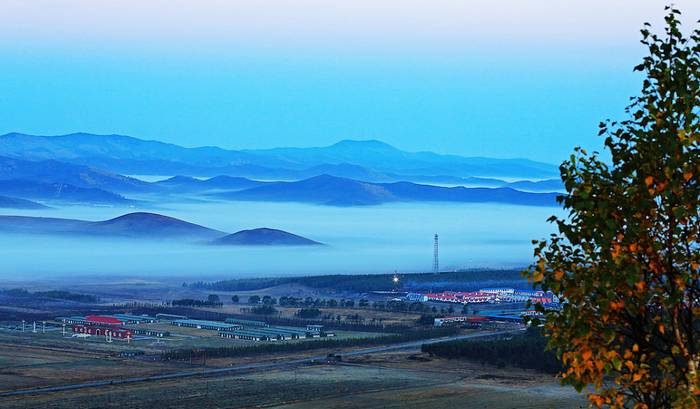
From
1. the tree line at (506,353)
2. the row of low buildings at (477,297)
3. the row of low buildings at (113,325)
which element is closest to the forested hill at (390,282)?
the row of low buildings at (477,297)

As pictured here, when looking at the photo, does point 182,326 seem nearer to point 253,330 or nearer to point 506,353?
Result: point 253,330

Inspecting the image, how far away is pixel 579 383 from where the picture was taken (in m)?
10.9

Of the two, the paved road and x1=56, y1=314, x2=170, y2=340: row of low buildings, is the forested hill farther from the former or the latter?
the paved road

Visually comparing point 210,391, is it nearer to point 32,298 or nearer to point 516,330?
point 516,330

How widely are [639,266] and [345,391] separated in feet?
191

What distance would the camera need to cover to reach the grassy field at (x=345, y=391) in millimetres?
63375

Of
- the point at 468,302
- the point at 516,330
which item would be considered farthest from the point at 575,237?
the point at 468,302

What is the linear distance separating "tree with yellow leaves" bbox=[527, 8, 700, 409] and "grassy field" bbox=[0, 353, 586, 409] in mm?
47981

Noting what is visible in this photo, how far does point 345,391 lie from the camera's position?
225 feet

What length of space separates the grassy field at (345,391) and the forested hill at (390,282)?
91.8m

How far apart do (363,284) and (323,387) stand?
105 metres

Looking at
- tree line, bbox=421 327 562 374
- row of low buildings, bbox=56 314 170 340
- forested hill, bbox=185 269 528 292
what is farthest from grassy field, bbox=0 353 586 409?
forested hill, bbox=185 269 528 292

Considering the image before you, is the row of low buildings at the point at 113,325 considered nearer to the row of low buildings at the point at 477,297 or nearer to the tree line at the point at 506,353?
the tree line at the point at 506,353

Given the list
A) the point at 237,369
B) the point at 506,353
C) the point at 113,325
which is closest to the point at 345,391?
the point at 237,369
